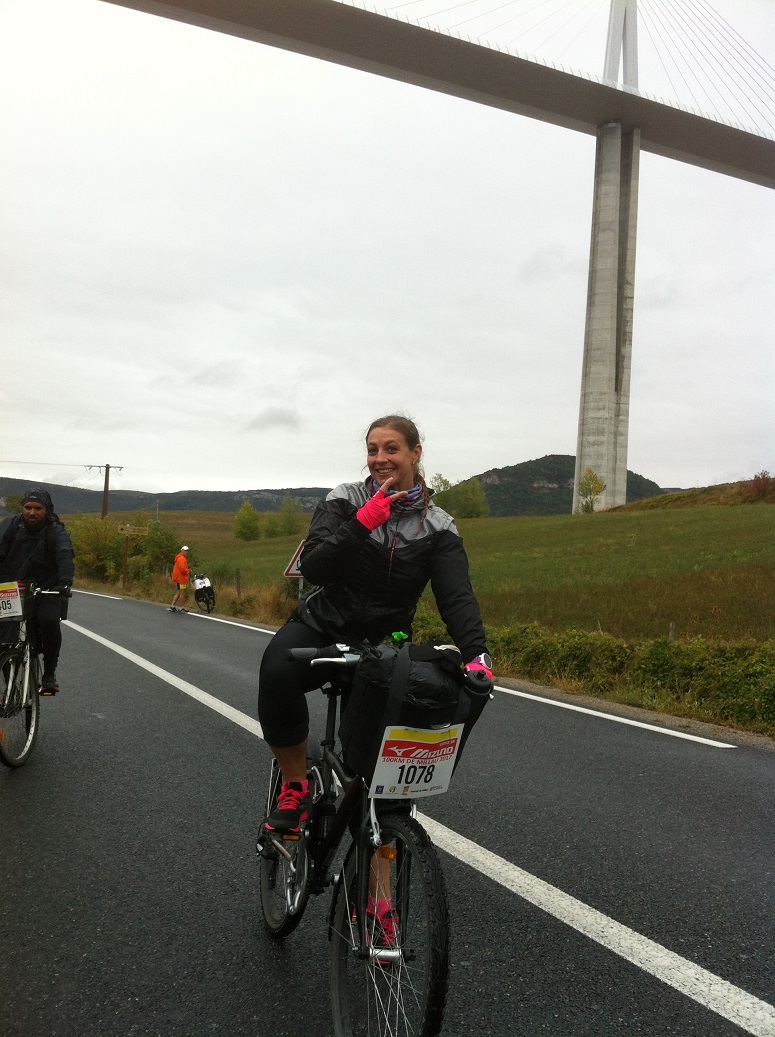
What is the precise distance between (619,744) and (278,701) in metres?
4.76

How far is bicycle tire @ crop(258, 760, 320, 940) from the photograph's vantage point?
3.09 m

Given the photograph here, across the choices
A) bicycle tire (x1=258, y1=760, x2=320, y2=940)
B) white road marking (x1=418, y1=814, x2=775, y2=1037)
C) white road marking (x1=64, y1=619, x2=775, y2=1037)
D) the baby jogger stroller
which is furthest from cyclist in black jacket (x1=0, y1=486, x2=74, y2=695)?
the baby jogger stroller

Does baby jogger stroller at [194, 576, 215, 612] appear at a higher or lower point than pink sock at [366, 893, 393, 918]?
lower

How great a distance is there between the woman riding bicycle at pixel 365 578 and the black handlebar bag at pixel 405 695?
1.22 ft

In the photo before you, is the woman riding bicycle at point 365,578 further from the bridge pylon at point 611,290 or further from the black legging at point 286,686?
the bridge pylon at point 611,290

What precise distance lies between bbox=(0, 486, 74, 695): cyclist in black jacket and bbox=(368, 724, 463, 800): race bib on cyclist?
4.90 meters

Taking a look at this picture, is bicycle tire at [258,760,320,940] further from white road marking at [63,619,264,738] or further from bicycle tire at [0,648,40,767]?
bicycle tire at [0,648,40,767]

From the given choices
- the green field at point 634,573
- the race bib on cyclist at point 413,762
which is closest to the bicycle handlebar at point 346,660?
the race bib on cyclist at point 413,762

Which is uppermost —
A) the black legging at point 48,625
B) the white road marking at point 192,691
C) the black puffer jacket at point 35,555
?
the black puffer jacket at point 35,555

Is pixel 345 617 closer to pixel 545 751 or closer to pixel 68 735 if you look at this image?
pixel 545 751

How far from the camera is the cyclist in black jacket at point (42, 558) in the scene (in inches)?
265

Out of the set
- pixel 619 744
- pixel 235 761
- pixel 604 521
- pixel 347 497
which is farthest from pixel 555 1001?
pixel 604 521

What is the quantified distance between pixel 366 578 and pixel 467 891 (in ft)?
5.72

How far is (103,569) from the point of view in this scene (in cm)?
5366
